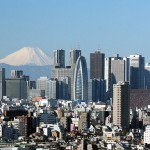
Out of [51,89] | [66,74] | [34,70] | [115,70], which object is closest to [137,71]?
[115,70]

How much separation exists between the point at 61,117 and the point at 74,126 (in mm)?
3258

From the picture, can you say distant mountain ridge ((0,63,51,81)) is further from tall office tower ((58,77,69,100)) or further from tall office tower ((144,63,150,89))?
tall office tower ((58,77,69,100))

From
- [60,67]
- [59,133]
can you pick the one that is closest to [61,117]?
[59,133]

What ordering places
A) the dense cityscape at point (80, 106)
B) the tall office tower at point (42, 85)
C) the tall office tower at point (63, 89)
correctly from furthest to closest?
the tall office tower at point (42, 85) < the tall office tower at point (63, 89) < the dense cityscape at point (80, 106)

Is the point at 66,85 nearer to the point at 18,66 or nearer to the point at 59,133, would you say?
the point at 18,66

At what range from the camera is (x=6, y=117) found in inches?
1854

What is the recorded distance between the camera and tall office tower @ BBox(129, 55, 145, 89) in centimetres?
7562

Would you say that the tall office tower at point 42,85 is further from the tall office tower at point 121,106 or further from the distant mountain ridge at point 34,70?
the tall office tower at point 121,106

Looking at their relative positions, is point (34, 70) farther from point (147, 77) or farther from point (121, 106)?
point (121, 106)

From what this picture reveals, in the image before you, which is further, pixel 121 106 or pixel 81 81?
pixel 81 81

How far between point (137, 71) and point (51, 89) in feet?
27.4

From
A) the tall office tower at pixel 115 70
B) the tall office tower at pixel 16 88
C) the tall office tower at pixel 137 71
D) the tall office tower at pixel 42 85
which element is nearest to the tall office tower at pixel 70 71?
the tall office tower at pixel 42 85

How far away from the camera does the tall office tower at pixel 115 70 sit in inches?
2908

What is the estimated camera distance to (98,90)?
240 feet
